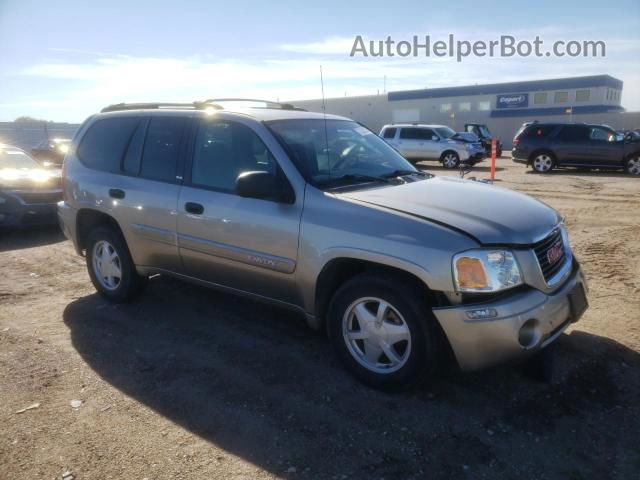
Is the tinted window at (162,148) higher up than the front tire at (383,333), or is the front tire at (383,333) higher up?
the tinted window at (162,148)

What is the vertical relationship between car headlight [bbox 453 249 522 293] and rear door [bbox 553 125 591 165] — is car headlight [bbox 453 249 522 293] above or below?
above

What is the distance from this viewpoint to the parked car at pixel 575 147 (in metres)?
16.3

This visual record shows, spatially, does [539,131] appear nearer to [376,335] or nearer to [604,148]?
[604,148]

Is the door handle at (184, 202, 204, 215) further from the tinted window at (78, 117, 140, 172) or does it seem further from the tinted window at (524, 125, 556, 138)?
the tinted window at (524, 125, 556, 138)

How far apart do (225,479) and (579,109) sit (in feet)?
143

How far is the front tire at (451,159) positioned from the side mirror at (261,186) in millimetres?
17792

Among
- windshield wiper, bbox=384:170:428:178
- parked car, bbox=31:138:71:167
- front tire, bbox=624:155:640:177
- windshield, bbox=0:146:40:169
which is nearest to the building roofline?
front tire, bbox=624:155:640:177

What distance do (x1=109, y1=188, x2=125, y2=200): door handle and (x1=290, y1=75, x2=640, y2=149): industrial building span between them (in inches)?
1342

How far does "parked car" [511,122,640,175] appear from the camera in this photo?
16312 mm

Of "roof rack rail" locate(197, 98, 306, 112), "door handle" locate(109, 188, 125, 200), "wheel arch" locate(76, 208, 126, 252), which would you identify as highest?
"roof rack rail" locate(197, 98, 306, 112)

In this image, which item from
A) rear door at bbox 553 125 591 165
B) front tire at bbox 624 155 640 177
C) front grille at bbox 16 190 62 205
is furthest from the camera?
rear door at bbox 553 125 591 165

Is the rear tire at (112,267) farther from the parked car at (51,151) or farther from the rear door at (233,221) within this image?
the parked car at (51,151)

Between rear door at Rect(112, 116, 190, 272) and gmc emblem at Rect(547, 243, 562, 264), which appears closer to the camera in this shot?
gmc emblem at Rect(547, 243, 562, 264)

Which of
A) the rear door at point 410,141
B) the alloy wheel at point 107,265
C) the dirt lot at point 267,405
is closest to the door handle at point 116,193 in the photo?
the alloy wheel at point 107,265
